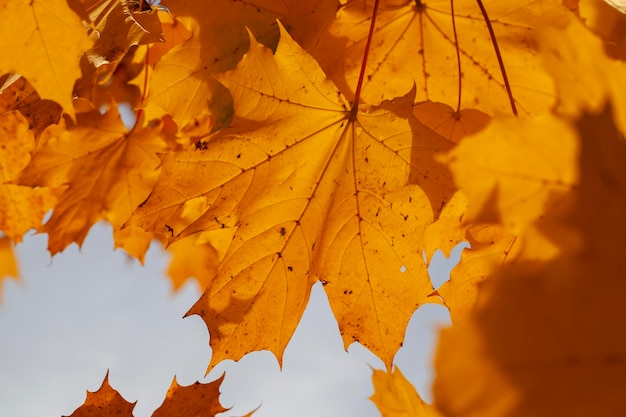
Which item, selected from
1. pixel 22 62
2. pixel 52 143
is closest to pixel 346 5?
pixel 22 62

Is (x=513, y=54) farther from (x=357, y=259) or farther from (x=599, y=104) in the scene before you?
(x=599, y=104)

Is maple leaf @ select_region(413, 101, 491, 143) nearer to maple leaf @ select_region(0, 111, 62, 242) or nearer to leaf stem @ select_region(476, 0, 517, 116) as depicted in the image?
leaf stem @ select_region(476, 0, 517, 116)

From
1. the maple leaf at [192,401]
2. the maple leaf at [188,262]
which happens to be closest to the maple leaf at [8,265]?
the maple leaf at [188,262]

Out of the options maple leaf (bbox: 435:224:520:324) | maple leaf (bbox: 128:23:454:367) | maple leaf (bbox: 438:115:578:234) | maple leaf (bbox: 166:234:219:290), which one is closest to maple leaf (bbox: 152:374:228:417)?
maple leaf (bbox: 128:23:454:367)

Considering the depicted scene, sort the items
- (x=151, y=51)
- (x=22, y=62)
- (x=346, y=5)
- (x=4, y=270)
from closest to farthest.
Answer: (x=22, y=62) → (x=346, y=5) → (x=151, y=51) → (x=4, y=270)

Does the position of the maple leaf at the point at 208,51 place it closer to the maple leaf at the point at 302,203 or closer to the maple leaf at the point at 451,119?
the maple leaf at the point at 302,203

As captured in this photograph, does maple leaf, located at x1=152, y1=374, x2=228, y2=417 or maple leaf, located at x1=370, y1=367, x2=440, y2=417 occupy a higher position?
maple leaf, located at x1=370, y1=367, x2=440, y2=417
